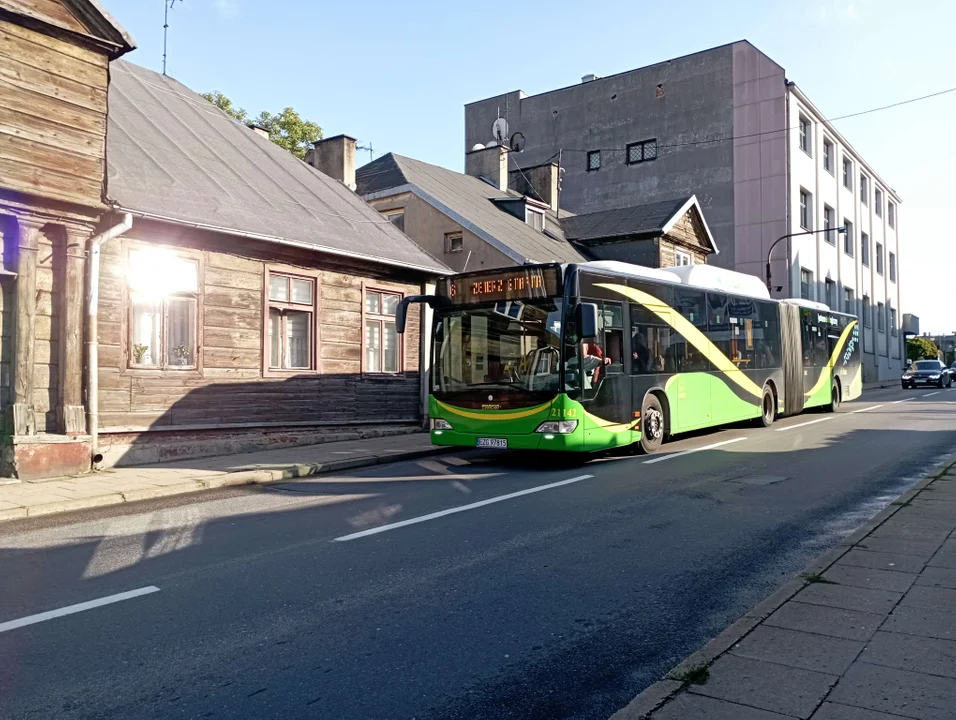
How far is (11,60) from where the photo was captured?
1177 cm

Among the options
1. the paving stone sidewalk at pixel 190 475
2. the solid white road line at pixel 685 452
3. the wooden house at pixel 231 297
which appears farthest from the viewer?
the wooden house at pixel 231 297

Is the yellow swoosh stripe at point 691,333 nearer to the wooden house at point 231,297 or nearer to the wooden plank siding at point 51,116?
the wooden house at point 231,297

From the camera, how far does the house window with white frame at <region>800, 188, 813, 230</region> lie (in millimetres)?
44312

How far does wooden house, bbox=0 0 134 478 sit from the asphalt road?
3101mm

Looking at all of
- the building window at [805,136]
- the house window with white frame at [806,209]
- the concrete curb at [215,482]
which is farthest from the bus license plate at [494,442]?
the building window at [805,136]

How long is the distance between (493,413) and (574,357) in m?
1.58

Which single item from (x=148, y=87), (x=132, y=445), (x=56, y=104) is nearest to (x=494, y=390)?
(x=132, y=445)

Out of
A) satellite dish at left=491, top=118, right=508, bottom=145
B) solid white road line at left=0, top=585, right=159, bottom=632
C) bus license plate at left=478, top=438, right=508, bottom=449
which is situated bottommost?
solid white road line at left=0, top=585, right=159, bottom=632

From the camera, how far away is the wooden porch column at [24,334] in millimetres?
11578

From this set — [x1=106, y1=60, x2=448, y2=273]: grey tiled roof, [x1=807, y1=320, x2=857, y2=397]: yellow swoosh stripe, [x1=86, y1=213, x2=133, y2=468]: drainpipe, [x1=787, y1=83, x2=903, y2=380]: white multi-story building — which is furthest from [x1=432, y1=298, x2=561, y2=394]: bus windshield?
[x1=787, y1=83, x2=903, y2=380]: white multi-story building

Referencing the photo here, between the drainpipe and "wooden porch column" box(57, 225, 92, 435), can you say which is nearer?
"wooden porch column" box(57, 225, 92, 435)

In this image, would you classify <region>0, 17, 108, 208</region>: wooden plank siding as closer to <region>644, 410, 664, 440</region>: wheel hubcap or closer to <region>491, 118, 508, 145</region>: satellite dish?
<region>644, 410, 664, 440</region>: wheel hubcap

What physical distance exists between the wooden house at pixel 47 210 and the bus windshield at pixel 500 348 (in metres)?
5.71

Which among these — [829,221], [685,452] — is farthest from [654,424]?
[829,221]
